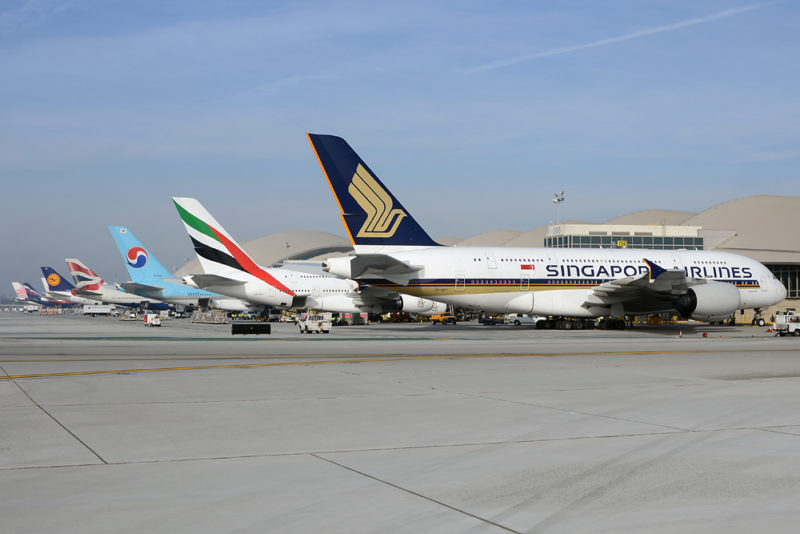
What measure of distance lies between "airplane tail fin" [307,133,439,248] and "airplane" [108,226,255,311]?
135 feet

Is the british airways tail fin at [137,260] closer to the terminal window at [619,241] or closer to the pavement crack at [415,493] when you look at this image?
the terminal window at [619,241]

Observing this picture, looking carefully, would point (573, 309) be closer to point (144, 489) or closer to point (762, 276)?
point (762, 276)

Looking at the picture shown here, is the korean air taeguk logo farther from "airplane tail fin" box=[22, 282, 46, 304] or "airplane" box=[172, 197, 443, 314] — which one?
"airplane tail fin" box=[22, 282, 46, 304]

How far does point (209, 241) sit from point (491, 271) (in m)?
25.0

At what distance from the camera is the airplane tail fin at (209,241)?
2216 inches

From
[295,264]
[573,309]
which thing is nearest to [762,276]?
[573,309]

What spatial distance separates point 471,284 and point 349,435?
3371cm

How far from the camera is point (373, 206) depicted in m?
43.1

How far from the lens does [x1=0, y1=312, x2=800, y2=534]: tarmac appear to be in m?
6.41

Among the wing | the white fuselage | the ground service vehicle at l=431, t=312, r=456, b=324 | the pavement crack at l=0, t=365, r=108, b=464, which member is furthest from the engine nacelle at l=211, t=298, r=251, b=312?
the pavement crack at l=0, t=365, r=108, b=464

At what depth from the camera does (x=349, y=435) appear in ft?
34.1

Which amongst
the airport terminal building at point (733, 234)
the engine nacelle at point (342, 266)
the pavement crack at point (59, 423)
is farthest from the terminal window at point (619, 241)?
the pavement crack at point (59, 423)

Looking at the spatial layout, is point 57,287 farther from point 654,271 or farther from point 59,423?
point 59,423

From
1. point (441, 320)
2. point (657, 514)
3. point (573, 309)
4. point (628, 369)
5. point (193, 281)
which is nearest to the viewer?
point (657, 514)
